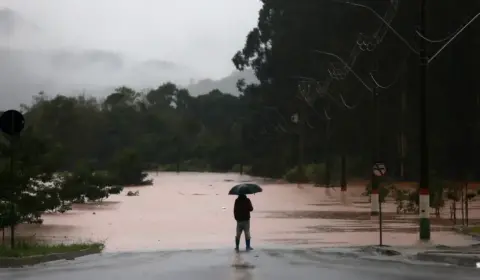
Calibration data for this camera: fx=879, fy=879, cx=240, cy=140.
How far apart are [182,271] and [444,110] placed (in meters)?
63.1

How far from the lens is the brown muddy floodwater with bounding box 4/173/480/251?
28047mm

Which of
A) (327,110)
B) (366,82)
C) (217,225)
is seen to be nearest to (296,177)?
(327,110)

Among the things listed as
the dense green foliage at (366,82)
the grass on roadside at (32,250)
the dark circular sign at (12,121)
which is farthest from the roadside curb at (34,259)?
the dense green foliage at (366,82)

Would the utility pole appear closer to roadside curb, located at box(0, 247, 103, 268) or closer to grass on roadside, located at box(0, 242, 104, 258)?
grass on roadside, located at box(0, 242, 104, 258)

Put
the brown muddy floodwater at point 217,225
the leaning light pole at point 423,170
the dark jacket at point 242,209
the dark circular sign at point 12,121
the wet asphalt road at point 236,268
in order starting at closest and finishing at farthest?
the wet asphalt road at point 236,268
the dark circular sign at point 12,121
the dark jacket at point 242,209
the leaning light pole at point 423,170
the brown muddy floodwater at point 217,225

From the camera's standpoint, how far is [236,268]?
60.0 feet

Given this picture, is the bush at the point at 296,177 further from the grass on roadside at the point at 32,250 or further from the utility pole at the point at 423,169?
the grass on roadside at the point at 32,250

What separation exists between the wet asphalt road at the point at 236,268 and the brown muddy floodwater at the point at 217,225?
4641mm

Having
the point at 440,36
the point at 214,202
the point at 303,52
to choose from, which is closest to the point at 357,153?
the point at 303,52

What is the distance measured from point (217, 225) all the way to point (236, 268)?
1762cm

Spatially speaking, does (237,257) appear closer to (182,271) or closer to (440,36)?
(182,271)

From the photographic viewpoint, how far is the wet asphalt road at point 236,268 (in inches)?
653

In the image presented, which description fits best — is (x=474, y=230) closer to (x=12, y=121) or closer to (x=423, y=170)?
(x=423, y=170)

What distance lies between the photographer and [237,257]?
2147 cm
